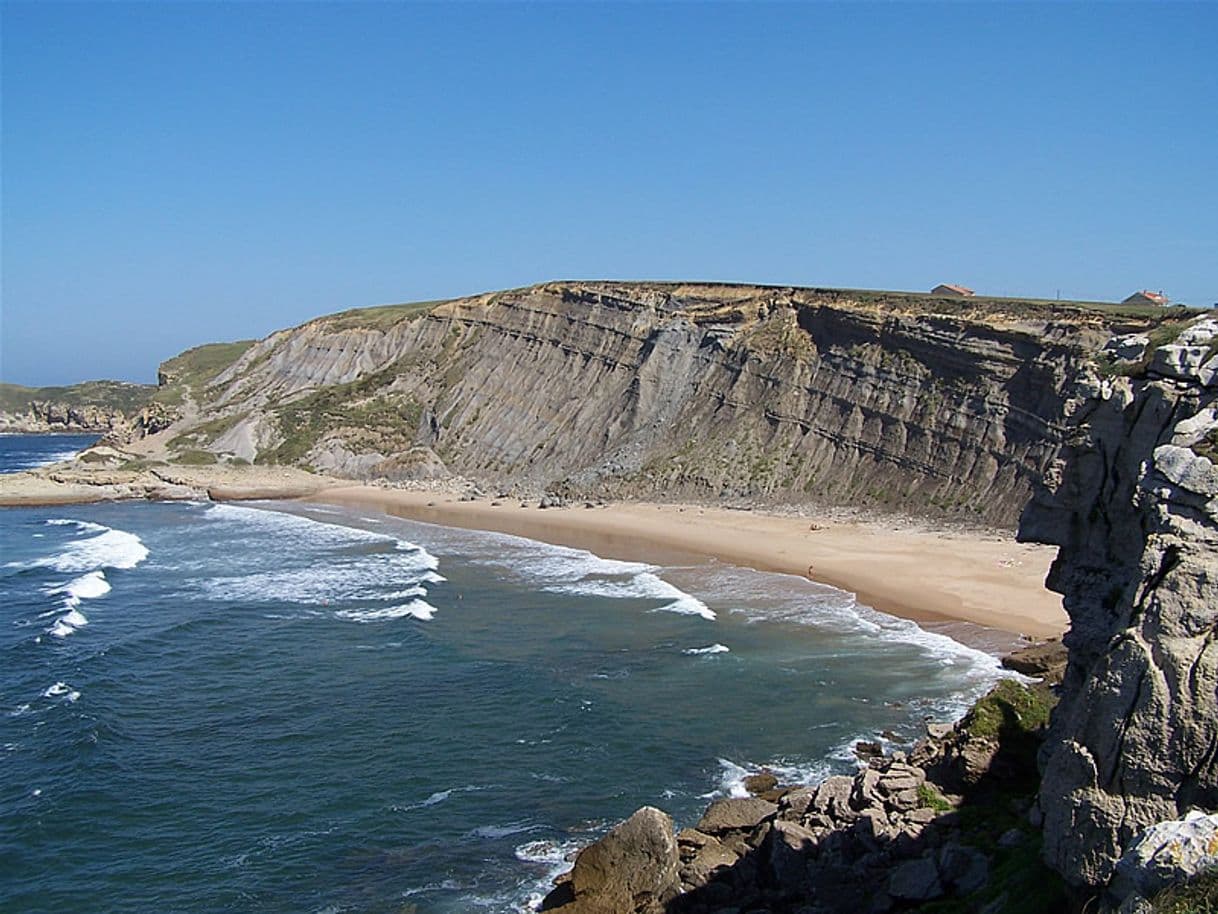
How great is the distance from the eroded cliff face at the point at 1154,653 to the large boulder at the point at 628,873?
22.5 ft

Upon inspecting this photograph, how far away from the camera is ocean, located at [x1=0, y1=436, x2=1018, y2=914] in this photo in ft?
59.1

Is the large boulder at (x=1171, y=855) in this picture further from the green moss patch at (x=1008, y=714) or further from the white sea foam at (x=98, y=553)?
the white sea foam at (x=98, y=553)

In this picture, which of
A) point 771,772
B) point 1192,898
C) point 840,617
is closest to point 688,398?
point 840,617

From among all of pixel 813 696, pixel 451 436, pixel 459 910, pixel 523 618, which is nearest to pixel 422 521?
pixel 451 436

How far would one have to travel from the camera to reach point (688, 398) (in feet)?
198

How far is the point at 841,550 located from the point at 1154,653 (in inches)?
1300

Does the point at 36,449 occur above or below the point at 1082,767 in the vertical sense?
below

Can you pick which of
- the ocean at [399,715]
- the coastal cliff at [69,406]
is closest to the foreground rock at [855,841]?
the ocean at [399,715]

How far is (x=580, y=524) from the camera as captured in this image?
2047 inches

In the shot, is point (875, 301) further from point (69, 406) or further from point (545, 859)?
point (69, 406)

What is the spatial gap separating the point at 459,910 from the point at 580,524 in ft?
118

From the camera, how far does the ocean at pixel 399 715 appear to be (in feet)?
59.1

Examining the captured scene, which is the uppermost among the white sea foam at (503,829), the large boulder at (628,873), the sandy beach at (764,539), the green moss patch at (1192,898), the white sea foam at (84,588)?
the green moss patch at (1192,898)

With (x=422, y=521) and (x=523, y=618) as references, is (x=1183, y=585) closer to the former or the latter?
(x=523, y=618)
